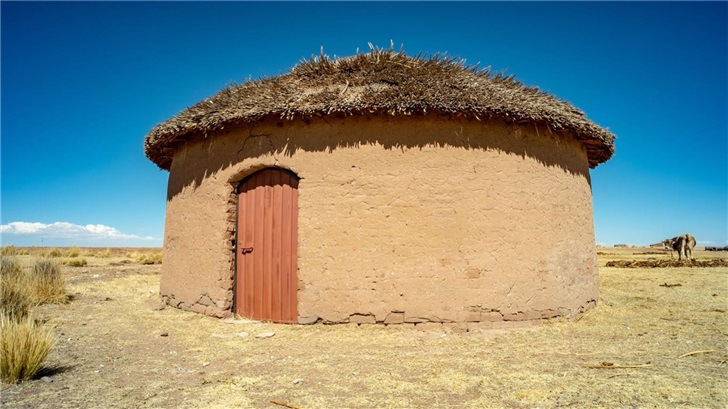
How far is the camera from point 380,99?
6.48 metres

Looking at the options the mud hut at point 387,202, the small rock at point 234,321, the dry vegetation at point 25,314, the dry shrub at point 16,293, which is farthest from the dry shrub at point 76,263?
the small rock at point 234,321

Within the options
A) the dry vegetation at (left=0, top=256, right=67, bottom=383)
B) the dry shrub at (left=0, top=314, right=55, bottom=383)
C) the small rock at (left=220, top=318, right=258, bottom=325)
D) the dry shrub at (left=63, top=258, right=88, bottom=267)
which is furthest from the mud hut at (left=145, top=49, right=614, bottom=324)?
the dry shrub at (left=63, top=258, right=88, bottom=267)

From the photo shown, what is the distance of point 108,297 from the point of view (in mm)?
9430

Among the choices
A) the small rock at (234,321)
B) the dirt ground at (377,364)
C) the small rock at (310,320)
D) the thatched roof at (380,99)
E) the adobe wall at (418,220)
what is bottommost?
the dirt ground at (377,364)

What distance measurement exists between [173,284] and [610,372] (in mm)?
6909

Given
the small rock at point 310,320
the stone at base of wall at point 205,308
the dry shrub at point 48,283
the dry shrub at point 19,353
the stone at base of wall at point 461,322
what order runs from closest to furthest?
the dry shrub at point 19,353 < the stone at base of wall at point 461,322 < the small rock at point 310,320 < the stone at base of wall at point 205,308 < the dry shrub at point 48,283

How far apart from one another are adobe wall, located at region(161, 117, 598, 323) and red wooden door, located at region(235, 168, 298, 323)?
0.78ft

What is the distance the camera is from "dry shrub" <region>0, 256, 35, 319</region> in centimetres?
697

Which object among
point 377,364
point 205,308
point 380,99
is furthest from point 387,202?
point 205,308

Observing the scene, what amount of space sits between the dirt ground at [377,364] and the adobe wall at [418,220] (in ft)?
1.30

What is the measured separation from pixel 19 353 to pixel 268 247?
3521 millimetres

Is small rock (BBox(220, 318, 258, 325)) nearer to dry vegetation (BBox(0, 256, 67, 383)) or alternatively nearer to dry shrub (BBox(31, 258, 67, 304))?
dry vegetation (BBox(0, 256, 67, 383))

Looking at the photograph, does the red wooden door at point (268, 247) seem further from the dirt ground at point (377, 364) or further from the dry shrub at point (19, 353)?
the dry shrub at point (19, 353)

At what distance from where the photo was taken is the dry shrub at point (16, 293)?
22.9 feet
